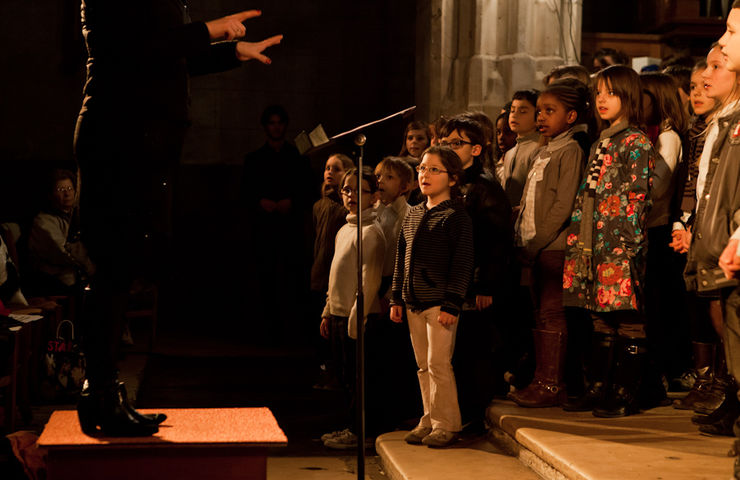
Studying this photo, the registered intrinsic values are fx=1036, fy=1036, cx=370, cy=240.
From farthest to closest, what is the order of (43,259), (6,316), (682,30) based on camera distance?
(682,30) < (43,259) < (6,316)

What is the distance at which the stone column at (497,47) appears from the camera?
22.2 feet

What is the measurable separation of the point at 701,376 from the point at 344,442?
1.61m

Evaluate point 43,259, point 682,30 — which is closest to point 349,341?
point 43,259

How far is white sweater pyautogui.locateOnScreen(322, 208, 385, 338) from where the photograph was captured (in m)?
4.76

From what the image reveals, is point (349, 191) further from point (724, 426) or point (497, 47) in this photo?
point (497, 47)

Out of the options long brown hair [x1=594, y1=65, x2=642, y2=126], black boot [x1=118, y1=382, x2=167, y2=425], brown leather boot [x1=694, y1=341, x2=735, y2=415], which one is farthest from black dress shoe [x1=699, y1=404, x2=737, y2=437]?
black boot [x1=118, y1=382, x2=167, y2=425]

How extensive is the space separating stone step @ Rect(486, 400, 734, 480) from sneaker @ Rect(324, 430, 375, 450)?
63cm

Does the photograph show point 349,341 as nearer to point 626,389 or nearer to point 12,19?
point 626,389

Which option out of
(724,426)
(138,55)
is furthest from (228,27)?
(724,426)

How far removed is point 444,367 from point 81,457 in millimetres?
1599

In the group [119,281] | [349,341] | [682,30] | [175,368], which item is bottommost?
[175,368]

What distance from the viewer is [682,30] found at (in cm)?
779

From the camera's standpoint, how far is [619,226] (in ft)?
13.5

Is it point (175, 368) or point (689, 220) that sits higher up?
point (689, 220)
